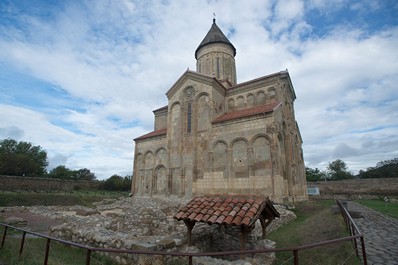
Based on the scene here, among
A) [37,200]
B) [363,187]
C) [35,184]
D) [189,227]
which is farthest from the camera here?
[363,187]

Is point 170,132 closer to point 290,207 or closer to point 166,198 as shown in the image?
point 166,198

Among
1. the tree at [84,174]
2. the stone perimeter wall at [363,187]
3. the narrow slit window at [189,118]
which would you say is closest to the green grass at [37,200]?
the narrow slit window at [189,118]

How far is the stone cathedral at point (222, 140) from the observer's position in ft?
A: 50.9

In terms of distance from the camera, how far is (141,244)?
5.68 meters

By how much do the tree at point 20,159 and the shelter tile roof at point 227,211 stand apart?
4630cm

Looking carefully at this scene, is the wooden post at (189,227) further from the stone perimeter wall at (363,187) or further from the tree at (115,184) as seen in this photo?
the tree at (115,184)

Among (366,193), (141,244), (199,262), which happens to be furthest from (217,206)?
(366,193)

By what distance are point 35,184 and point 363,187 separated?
50.0 m

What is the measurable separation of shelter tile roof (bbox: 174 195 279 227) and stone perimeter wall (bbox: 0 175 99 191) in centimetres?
3438

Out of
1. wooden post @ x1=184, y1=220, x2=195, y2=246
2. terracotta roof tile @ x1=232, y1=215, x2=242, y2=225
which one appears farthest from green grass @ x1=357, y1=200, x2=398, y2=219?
wooden post @ x1=184, y1=220, x2=195, y2=246

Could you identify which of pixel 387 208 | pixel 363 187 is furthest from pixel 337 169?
pixel 387 208

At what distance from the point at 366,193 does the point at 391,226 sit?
96.4 feet

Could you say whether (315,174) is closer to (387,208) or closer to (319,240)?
(387,208)

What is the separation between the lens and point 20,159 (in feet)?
139
